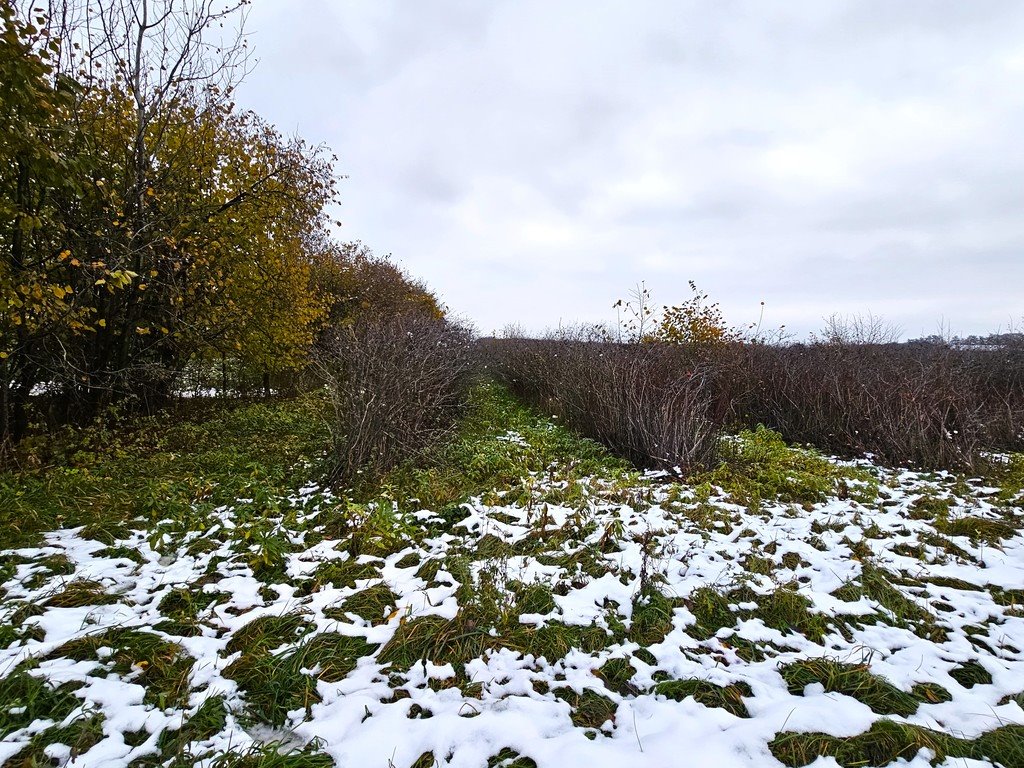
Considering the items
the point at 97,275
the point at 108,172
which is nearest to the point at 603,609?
the point at 97,275

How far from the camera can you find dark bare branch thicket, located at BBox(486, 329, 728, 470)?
5.61 metres

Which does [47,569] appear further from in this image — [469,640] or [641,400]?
[641,400]

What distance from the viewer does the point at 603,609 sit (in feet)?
9.12

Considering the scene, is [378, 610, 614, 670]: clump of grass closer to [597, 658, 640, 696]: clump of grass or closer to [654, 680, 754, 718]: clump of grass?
[597, 658, 640, 696]: clump of grass

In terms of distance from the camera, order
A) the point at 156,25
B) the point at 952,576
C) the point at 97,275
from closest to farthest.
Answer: the point at 952,576 < the point at 97,275 < the point at 156,25

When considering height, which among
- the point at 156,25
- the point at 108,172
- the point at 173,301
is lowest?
the point at 173,301

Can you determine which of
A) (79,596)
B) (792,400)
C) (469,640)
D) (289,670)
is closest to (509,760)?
(469,640)

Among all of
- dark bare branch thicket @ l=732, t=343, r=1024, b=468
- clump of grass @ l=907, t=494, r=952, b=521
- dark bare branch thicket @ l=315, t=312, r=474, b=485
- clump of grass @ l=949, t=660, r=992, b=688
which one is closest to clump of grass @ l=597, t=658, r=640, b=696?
clump of grass @ l=949, t=660, r=992, b=688

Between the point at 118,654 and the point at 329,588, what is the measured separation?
3.45 feet

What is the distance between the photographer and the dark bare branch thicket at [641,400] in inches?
221

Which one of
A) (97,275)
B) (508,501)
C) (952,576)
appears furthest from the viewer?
(97,275)

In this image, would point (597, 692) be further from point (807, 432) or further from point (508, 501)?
point (807, 432)

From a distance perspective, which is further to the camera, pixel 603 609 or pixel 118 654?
pixel 603 609

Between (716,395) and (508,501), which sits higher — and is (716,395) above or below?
above
